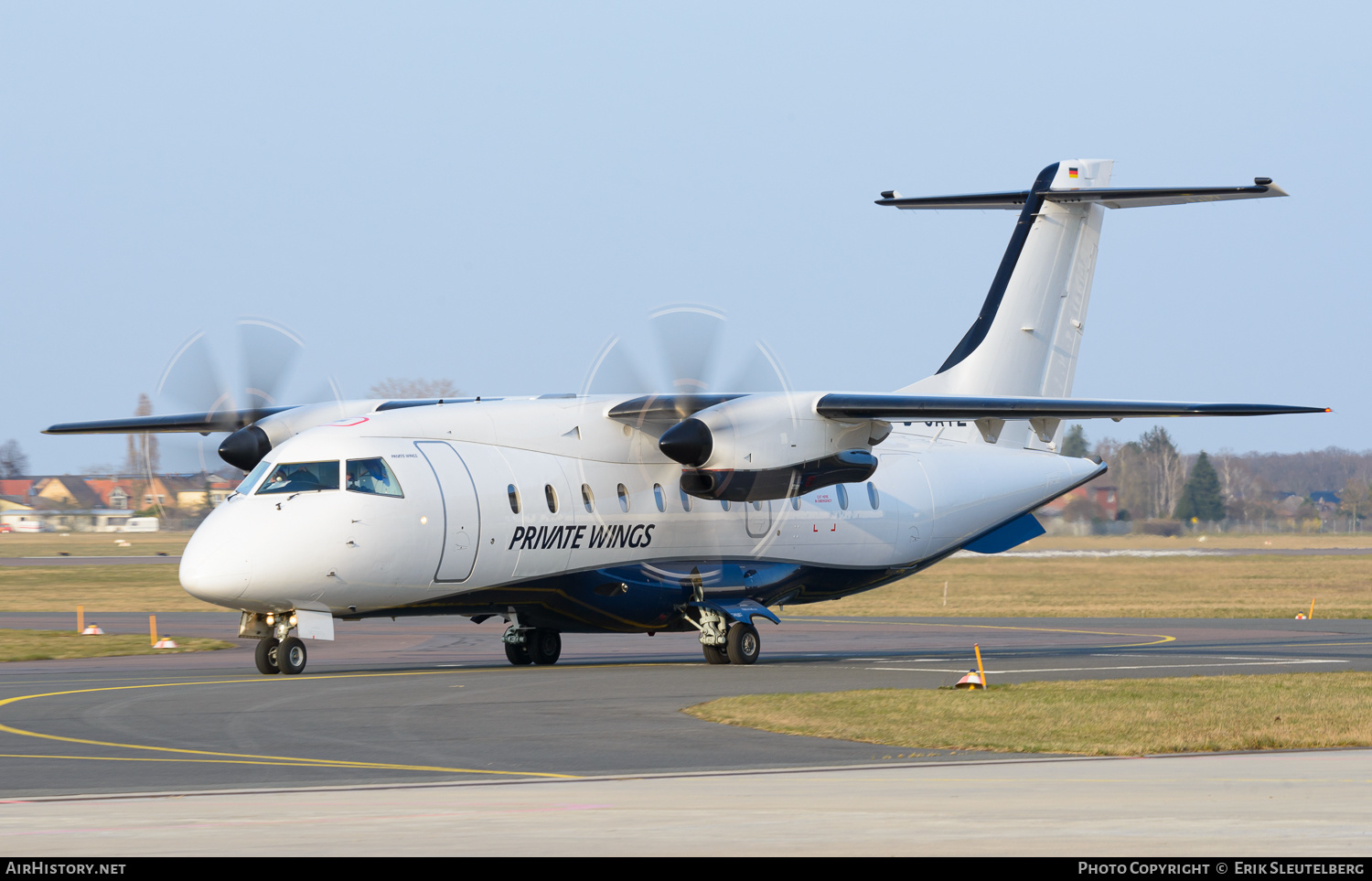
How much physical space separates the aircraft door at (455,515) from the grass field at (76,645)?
958 cm

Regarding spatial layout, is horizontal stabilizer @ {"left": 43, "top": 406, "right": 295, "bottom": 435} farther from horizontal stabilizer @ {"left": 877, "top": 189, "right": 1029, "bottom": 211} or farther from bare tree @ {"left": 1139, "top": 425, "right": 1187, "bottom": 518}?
bare tree @ {"left": 1139, "top": 425, "right": 1187, "bottom": 518}

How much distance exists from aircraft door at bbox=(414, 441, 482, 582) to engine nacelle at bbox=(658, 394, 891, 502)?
285cm

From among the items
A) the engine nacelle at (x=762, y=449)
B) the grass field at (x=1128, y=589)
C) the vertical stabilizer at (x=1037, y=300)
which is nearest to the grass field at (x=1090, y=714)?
the engine nacelle at (x=762, y=449)

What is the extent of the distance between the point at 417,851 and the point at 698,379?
15.3 m

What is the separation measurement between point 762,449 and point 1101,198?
10.6m

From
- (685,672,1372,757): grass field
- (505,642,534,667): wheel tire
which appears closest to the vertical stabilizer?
(505,642,534,667): wheel tire

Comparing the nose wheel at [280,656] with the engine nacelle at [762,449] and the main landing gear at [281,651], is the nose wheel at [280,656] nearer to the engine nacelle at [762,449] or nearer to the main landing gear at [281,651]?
the main landing gear at [281,651]

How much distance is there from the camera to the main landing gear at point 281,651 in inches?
830

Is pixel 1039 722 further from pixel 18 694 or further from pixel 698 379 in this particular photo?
pixel 18 694

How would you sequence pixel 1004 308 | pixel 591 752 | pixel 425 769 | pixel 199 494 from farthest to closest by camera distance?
pixel 1004 308, pixel 199 494, pixel 591 752, pixel 425 769

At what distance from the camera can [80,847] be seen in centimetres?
834

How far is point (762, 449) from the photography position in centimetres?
2248

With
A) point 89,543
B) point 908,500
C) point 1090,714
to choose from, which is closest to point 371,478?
point 1090,714

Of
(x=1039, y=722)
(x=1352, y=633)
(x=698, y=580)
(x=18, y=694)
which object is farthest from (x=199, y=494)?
(x=1352, y=633)
